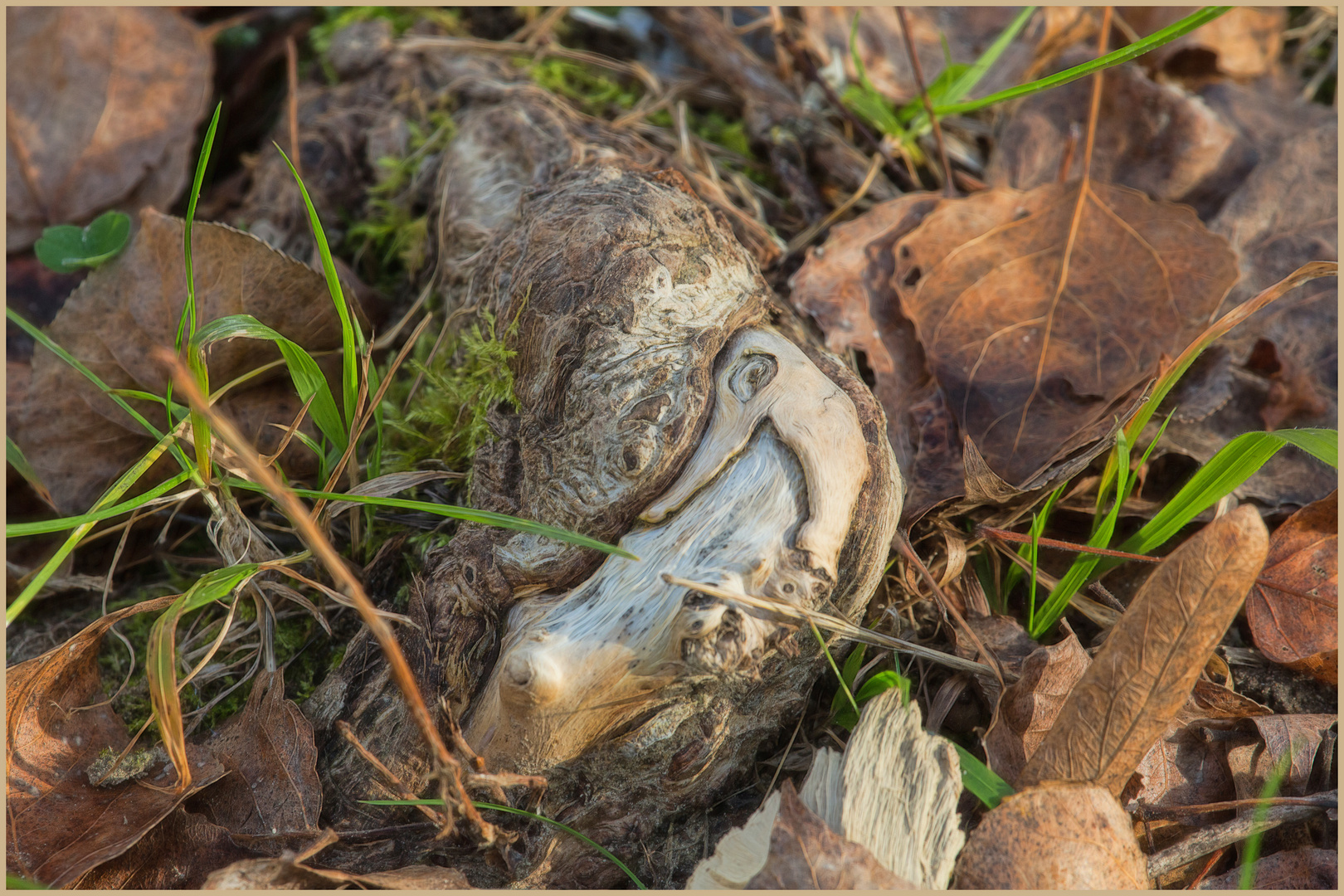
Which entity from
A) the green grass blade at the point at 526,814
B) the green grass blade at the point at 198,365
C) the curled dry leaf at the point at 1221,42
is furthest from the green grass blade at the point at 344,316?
the curled dry leaf at the point at 1221,42

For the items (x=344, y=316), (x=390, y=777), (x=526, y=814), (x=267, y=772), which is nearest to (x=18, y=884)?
(x=267, y=772)

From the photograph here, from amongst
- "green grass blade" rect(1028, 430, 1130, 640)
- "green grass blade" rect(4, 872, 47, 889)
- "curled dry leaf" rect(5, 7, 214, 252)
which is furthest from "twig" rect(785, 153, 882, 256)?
"green grass blade" rect(4, 872, 47, 889)

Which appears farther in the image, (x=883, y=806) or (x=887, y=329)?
(x=887, y=329)

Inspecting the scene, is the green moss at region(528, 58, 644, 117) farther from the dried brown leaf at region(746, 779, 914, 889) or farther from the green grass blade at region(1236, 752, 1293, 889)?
the green grass blade at region(1236, 752, 1293, 889)

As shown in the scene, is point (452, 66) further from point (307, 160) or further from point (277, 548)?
point (277, 548)

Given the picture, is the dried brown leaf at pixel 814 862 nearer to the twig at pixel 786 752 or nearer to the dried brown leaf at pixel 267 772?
the twig at pixel 786 752

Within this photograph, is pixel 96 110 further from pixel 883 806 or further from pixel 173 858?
pixel 883 806

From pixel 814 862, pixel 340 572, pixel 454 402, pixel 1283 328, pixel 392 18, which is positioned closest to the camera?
pixel 340 572

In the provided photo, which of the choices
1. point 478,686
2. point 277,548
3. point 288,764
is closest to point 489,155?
point 277,548
